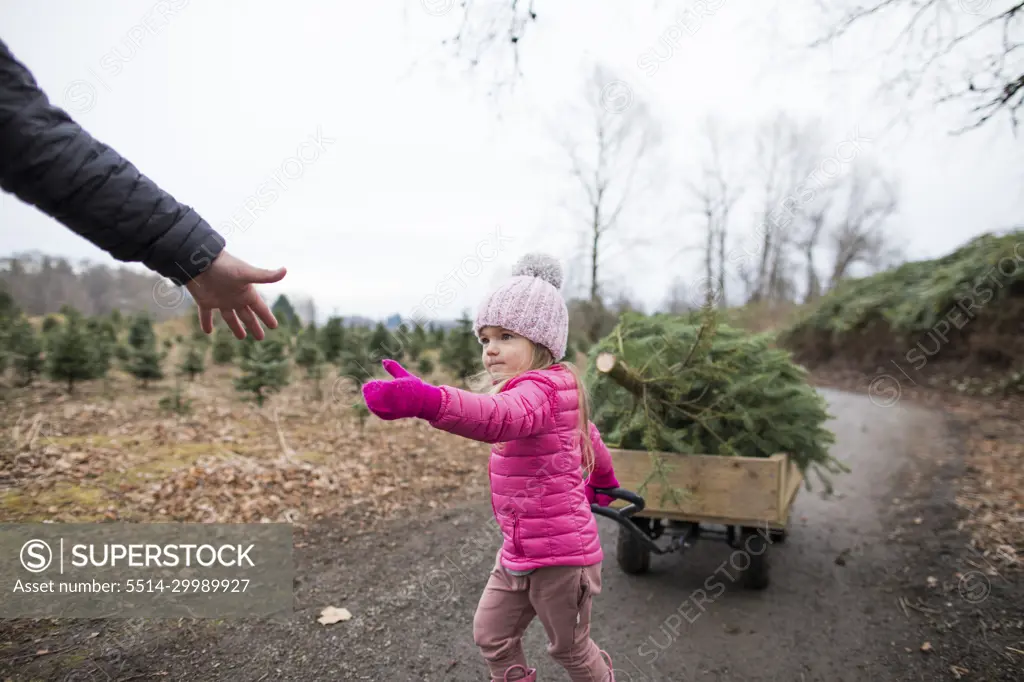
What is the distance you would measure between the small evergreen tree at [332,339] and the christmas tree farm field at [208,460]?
5.71ft

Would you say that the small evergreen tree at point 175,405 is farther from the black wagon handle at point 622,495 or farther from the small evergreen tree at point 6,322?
the black wagon handle at point 622,495

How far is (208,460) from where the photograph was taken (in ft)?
20.5

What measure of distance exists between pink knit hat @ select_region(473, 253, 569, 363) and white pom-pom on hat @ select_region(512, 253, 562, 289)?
5cm

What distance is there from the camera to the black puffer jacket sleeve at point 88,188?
1.46 meters

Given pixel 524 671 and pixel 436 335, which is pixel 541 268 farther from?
pixel 436 335

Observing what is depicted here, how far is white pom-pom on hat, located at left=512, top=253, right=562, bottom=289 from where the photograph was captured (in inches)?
105

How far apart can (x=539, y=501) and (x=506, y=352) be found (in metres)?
0.57

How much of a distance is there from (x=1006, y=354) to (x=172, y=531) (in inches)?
553

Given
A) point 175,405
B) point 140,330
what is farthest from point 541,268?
point 140,330

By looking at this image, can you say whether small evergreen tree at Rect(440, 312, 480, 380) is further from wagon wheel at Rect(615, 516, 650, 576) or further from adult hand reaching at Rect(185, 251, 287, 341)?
adult hand reaching at Rect(185, 251, 287, 341)

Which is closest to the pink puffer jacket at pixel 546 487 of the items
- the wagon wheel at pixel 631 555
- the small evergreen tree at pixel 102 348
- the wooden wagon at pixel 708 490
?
the wooden wagon at pixel 708 490

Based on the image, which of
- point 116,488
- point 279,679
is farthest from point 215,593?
point 116,488

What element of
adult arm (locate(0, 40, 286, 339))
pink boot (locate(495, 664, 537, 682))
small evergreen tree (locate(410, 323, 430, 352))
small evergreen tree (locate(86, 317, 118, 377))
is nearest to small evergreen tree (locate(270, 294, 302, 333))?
small evergreen tree (locate(410, 323, 430, 352))

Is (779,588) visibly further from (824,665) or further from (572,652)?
(572,652)
